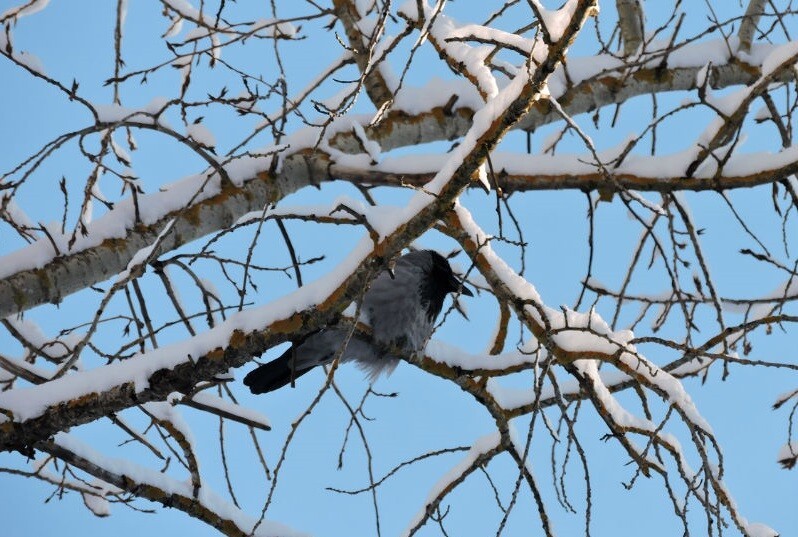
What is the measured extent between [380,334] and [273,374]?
0.49 metres

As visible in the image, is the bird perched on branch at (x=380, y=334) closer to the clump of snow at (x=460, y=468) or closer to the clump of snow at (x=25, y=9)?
the clump of snow at (x=460, y=468)

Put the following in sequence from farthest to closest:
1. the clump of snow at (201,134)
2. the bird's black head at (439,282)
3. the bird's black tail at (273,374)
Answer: the bird's black head at (439,282) < the bird's black tail at (273,374) < the clump of snow at (201,134)

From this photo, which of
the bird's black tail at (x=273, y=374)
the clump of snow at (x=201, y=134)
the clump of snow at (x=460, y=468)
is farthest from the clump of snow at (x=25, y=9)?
the clump of snow at (x=460, y=468)

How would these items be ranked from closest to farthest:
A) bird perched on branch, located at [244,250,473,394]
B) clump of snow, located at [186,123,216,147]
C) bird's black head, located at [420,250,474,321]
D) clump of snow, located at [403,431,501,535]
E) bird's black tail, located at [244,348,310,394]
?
clump of snow, located at [403,431,501,535] → clump of snow, located at [186,123,216,147] → bird perched on branch, located at [244,250,473,394] → bird's black tail, located at [244,348,310,394] → bird's black head, located at [420,250,474,321]

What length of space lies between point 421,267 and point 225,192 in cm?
102

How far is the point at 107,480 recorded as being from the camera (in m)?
2.81

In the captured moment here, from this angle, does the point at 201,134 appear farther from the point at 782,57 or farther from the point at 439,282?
the point at 782,57

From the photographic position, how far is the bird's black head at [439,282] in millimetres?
3916

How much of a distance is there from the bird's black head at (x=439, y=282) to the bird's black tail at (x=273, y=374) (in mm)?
690

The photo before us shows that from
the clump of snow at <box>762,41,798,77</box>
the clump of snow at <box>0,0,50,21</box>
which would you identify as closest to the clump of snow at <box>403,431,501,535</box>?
the clump of snow at <box>762,41,798,77</box>

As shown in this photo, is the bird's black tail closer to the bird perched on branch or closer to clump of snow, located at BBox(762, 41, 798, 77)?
the bird perched on branch

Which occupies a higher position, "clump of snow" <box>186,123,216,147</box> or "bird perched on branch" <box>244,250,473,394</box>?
"clump of snow" <box>186,123,216,147</box>

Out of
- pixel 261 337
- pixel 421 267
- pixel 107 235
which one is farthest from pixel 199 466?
pixel 421 267

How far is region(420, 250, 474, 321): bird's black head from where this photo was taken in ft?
12.8
